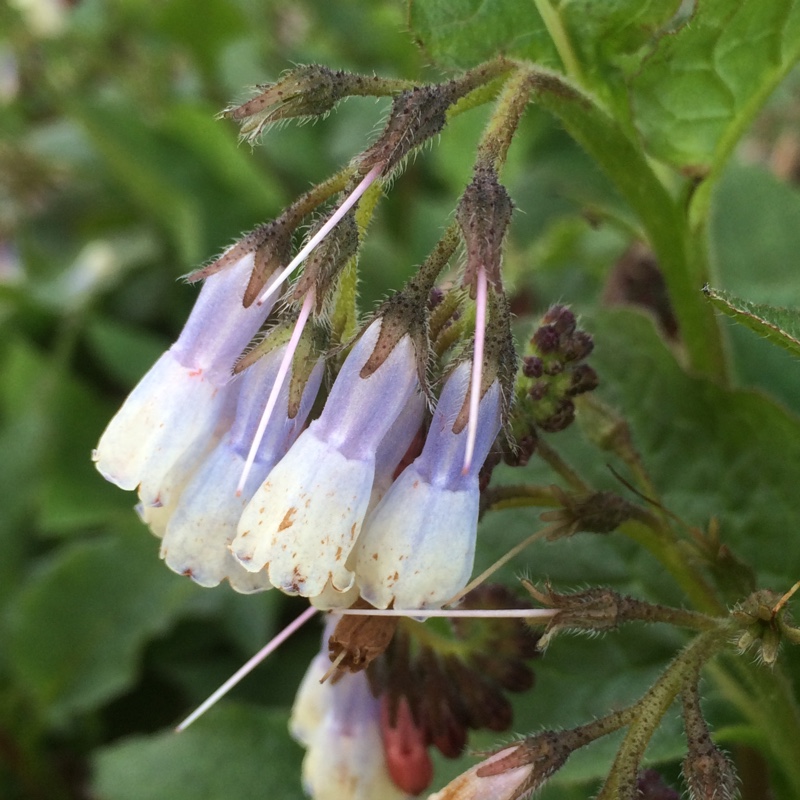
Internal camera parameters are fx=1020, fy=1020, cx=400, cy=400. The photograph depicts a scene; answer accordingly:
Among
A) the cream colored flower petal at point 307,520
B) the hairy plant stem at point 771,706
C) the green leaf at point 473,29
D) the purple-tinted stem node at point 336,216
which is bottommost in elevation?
the hairy plant stem at point 771,706

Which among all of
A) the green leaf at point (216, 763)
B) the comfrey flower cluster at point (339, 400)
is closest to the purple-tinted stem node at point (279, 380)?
the comfrey flower cluster at point (339, 400)

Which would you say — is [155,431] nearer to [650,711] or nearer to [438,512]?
[438,512]

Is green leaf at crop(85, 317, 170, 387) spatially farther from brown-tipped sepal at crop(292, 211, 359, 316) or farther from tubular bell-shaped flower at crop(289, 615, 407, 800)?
brown-tipped sepal at crop(292, 211, 359, 316)

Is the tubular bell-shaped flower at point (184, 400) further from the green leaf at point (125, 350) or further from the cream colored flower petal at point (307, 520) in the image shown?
the green leaf at point (125, 350)

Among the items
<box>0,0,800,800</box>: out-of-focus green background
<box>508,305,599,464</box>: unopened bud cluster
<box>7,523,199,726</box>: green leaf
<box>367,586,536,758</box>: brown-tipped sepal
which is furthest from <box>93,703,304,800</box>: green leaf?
<box>508,305,599,464</box>: unopened bud cluster

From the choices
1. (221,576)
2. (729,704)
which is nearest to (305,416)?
(221,576)
